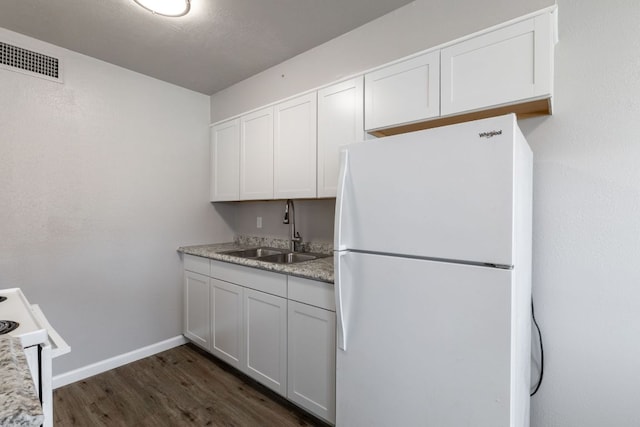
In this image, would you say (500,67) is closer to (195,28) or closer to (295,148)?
(295,148)

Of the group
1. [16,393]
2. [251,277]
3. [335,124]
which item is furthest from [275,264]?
[16,393]

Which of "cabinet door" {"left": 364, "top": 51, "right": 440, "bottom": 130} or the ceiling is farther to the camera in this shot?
the ceiling

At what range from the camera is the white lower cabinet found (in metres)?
1.80

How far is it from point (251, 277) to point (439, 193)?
1467mm

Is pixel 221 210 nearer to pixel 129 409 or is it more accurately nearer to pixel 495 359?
pixel 129 409

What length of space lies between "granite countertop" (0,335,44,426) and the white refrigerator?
3.68 ft

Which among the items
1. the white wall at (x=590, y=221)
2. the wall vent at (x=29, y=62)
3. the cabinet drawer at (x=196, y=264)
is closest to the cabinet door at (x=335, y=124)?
the white wall at (x=590, y=221)

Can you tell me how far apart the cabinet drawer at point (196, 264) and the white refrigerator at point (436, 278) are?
1.56 meters

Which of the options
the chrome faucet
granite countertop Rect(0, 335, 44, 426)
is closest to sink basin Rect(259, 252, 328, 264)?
the chrome faucet

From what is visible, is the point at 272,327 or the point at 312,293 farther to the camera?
the point at 272,327

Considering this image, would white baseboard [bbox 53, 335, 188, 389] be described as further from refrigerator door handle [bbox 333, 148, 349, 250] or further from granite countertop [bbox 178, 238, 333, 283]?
refrigerator door handle [bbox 333, 148, 349, 250]

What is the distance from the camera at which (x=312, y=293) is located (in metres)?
1.85

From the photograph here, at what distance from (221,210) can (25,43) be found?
1.89 m

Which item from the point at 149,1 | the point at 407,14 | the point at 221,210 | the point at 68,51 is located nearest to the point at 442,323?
the point at 407,14
